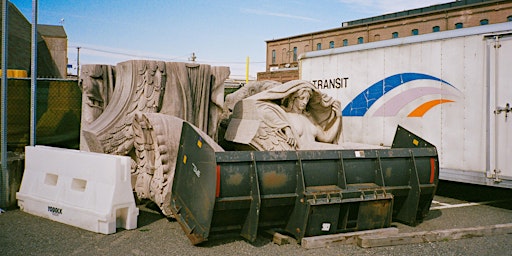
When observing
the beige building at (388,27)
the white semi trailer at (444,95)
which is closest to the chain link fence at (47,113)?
the white semi trailer at (444,95)

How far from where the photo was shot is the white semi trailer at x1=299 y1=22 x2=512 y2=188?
6996 millimetres

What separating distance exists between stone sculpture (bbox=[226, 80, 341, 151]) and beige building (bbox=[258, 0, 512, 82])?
27318 mm

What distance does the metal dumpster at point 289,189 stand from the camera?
4.68m

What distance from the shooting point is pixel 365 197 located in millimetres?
5188

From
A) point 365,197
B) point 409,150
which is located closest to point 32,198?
point 365,197

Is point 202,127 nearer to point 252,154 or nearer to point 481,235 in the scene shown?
point 252,154

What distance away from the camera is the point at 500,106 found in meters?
7.00

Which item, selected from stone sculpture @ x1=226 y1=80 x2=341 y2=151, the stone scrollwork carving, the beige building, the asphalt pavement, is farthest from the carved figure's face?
the beige building

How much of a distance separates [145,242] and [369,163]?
9.32ft

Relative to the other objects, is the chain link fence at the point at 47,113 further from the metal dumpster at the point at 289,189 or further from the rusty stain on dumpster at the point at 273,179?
the rusty stain on dumpster at the point at 273,179

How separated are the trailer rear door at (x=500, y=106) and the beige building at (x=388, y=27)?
92.5 feet

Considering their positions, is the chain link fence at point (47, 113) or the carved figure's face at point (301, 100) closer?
the carved figure's face at point (301, 100)

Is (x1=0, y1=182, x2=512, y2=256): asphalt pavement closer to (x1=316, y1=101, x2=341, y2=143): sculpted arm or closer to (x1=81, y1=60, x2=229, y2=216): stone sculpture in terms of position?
(x1=81, y1=60, x2=229, y2=216): stone sculpture

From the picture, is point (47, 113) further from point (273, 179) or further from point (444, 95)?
point (444, 95)
